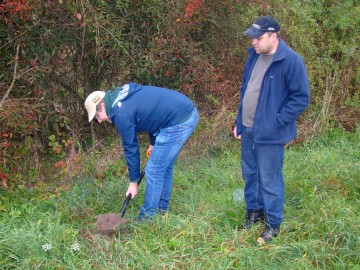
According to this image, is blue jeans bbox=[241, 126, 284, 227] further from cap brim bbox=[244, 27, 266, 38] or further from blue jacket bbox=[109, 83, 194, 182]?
cap brim bbox=[244, 27, 266, 38]

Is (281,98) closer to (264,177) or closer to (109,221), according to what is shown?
(264,177)

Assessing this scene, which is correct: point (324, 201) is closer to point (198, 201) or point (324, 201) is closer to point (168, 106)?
point (198, 201)

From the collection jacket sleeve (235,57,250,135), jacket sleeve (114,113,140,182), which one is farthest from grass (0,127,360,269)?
jacket sleeve (235,57,250,135)

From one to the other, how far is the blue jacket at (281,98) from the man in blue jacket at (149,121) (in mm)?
705

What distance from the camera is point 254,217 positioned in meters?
4.18

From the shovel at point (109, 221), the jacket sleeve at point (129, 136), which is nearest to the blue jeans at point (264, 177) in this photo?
the jacket sleeve at point (129, 136)

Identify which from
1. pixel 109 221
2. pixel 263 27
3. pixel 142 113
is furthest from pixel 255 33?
pixel 109 221

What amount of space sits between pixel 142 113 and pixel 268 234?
1416mm

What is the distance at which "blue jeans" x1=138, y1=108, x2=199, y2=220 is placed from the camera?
4.08 m

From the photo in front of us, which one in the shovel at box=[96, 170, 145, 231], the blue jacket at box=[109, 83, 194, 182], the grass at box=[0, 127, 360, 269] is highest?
the blue jacket at box=[109, 83, 194, 182]

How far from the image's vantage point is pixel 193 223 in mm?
4082

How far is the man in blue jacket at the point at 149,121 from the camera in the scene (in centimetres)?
381

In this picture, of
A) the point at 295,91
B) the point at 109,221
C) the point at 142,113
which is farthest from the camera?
the point at 109,221

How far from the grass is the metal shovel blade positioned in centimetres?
8
